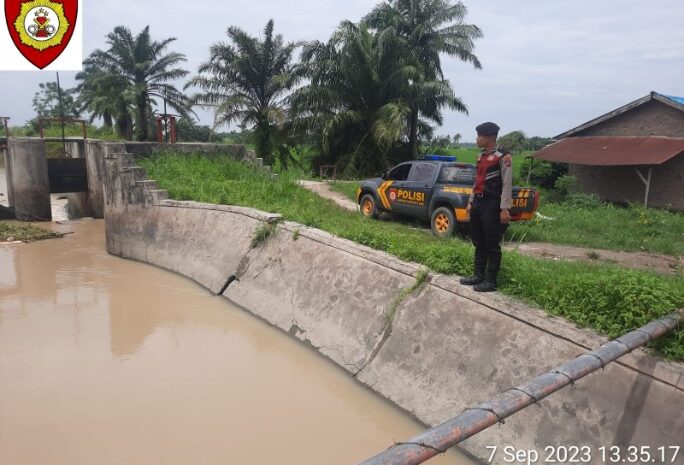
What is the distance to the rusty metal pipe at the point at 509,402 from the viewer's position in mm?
2463

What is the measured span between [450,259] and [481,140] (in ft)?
4.71

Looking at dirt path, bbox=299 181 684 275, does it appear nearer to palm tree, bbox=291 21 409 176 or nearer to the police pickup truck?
the police pickup truck

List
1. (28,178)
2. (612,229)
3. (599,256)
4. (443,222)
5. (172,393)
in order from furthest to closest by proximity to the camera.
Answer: (28,178) < (612,229) < (443,222) < (599,256) < (172,393)

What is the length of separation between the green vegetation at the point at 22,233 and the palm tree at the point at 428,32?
50.5 ft

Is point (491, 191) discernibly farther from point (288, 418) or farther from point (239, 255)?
point (239, 255)

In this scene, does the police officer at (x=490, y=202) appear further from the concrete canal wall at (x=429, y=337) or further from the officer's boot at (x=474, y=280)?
the concrete canal wall at (x=429, y=337)

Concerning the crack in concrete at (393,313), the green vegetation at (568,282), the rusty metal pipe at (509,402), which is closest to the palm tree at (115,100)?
the green vegetation at (568,282)

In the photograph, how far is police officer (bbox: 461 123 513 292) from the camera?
16.3 feet

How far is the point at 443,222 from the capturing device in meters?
9.77

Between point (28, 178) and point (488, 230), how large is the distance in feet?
56.0

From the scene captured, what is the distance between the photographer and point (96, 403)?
5.35m

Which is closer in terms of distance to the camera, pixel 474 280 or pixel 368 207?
pixel 474 280

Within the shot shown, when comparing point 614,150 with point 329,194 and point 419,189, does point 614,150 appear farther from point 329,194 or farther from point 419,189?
point 329,194

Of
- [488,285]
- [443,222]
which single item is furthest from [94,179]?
[488,285]
